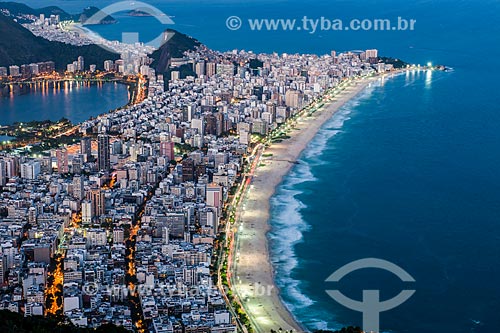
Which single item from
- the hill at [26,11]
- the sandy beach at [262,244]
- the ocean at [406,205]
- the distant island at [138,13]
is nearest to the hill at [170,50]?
the ocean at [406,205]

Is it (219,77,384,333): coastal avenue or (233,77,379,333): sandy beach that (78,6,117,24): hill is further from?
(233,77,379,333): sandy beach

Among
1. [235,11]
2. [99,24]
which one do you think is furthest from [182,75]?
[235,11]

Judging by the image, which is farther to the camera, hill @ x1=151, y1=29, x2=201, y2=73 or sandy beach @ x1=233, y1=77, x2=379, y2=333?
hill @ x1=151, y1=29, x2=201, y2=73

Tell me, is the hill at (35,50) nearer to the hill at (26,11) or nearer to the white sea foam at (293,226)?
the hill at (26,11)

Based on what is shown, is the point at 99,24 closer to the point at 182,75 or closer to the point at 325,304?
the point at 182,75

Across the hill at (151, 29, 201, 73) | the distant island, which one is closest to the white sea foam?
the hill at (151, 29, 201, 73)

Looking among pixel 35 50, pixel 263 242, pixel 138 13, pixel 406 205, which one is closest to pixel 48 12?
pixel 138 13

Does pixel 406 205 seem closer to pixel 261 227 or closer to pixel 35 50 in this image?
pixel 261 227
